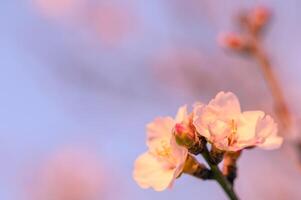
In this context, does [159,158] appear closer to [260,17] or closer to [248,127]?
[248,127]

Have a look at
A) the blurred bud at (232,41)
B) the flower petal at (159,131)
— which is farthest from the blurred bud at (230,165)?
the blurred bud at (232,41)

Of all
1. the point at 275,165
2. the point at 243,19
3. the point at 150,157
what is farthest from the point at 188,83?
the point at 150,157

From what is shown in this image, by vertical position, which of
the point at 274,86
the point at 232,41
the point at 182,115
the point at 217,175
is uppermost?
the point at 232,41

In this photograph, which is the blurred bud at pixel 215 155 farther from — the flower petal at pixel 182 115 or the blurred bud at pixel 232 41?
the blurred bud at pixel 232 41

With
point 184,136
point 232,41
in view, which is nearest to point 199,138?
point 184,136

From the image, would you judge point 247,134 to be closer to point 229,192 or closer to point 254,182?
point 229,192

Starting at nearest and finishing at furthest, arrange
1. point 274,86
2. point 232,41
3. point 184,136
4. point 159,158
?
point 184,136 → point 159,158 → point 274,86 → point 232,41
